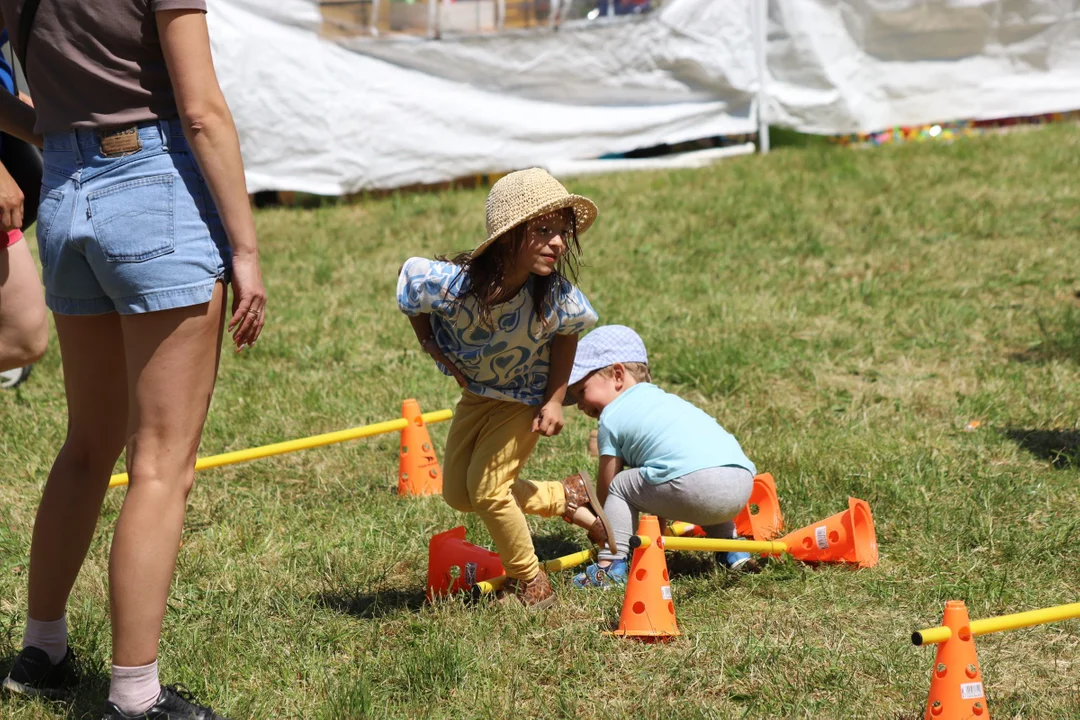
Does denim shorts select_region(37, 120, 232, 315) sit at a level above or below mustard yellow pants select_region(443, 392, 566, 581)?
above

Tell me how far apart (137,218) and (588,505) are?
6.53 ft

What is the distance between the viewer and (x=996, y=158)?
32.4ft

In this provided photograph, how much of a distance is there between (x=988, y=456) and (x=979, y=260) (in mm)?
3017

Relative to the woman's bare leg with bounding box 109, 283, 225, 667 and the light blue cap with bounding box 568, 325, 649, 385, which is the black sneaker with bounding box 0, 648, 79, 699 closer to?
the woman's bare leg with bounding box 109, 283, 225, 667

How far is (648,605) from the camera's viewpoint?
11.2 ft

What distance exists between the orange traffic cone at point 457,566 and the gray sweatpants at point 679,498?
A: 15.6 inches

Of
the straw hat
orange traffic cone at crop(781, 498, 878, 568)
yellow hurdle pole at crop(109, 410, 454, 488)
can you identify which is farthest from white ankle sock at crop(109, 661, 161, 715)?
orange traffic cone at crop(781, 498, 878, 568)

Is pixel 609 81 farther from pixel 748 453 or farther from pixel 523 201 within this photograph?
pixel 523 201

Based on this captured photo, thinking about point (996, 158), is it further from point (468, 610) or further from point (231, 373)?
point (468, 610)

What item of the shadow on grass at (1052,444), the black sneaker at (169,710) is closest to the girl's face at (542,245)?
the black sneaker at (169,710)

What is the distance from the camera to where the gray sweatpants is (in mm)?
3830

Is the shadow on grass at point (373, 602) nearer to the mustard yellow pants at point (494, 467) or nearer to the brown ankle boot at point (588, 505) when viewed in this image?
the mustard yellow pants at point (494, 467)

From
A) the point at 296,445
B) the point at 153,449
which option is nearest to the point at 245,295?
the point at 153,449

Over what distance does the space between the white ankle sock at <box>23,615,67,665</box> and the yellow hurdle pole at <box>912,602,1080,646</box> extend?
210cm
